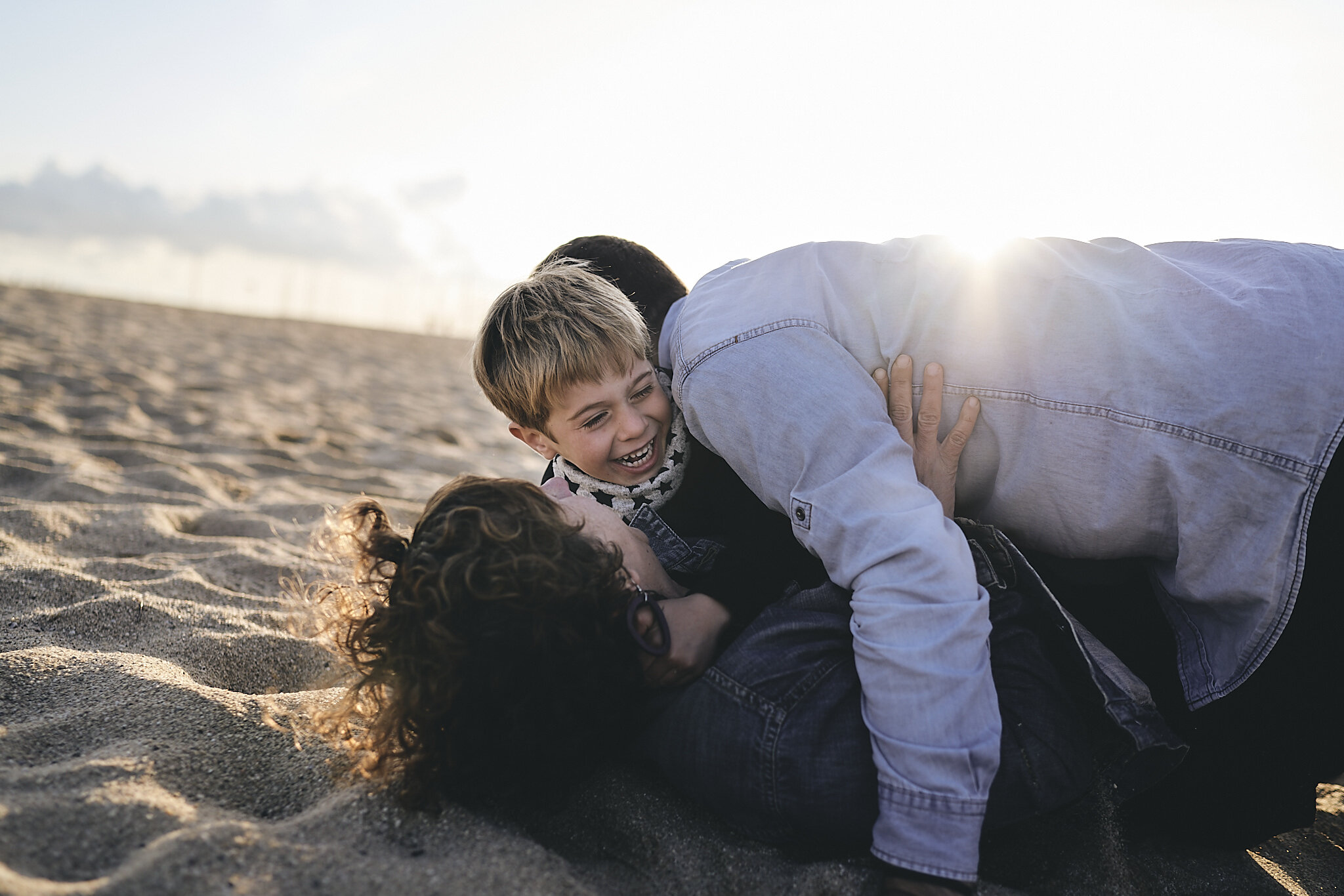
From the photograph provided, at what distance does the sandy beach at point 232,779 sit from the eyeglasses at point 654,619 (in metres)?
0.32

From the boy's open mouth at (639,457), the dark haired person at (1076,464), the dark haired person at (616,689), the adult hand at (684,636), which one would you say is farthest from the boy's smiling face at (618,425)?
the adult hand at (684,636)

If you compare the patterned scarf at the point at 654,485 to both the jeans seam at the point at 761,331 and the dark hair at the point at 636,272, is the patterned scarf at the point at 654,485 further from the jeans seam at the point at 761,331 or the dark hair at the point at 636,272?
the jeans seam at the point at 761,331

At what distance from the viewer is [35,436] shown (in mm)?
3924

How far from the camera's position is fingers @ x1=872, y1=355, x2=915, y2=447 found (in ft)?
5.63

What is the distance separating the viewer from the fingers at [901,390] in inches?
67.6

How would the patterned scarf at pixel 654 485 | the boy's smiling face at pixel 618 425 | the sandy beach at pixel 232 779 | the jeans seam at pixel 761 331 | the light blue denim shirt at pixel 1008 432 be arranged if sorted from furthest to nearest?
the patterned scarf at pixel 654 485
the boy's smiling face at pixel 618 425
the jeans seam at pixel 761 331
the light blue denim shirt at pixel 1008 432
the sandy beach at pixel 232 779

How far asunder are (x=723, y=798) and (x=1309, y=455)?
3.89 feet

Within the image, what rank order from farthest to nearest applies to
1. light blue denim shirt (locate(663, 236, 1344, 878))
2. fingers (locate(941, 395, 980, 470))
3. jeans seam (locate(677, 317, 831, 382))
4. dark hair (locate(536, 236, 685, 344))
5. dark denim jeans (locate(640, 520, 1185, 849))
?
1. dark hair (locate(536, 236, 685, 344))
2. fingers (locate(941, 395, 980, 470))
3. jeans seam (locate(677, 317, 831, 382))
4. dark denim jeans (locate(640, 520, 1185, 849))
5. light blue denim shirt (locate(663, 236, 1344, 878))

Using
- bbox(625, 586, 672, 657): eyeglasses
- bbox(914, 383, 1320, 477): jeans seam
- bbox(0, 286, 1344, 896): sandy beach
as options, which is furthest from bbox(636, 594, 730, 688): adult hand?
bbox(914, 383, 1320, 477): jeans seam

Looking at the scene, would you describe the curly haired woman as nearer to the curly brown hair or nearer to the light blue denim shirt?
the curly brown hair

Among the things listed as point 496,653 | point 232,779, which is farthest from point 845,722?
point 232,779

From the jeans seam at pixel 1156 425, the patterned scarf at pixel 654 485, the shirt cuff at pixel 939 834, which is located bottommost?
the shirt cuff at pixel 939 834

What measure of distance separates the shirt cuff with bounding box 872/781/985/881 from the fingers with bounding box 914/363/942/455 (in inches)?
28.8

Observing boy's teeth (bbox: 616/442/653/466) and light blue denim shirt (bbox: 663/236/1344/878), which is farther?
boy's teeth (bbox: 616/442/653/466)
